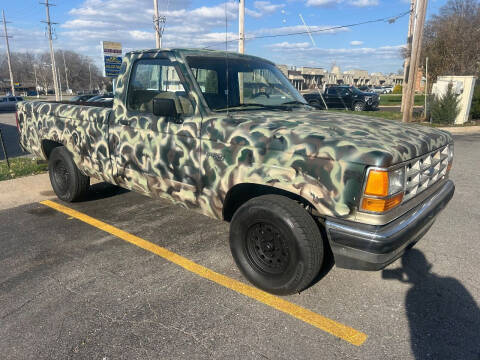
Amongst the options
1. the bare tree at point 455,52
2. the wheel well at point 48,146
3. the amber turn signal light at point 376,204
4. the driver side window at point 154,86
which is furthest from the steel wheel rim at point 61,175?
the bare tree at point 455,52

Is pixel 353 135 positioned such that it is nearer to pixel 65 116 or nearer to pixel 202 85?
pixel 202 85

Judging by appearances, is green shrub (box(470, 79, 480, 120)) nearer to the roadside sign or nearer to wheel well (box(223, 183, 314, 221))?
wheel well (box(223, 183, 314, 221))

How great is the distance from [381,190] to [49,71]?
119308mm

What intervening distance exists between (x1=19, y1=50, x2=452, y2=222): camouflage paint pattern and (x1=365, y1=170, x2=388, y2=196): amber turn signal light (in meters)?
0.06

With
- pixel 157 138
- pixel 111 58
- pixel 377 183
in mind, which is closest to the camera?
pixel 377 183

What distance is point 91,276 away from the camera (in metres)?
3.32

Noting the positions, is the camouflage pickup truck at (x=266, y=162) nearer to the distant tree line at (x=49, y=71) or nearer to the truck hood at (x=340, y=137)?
the truck hood at (x=340, y=137)

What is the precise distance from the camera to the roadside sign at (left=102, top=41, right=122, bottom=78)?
74.4ft

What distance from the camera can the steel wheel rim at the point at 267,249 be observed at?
290cm

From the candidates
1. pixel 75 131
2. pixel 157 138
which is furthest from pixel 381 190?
pixel 75 131

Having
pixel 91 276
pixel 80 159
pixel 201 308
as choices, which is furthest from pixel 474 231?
pixel 80 159

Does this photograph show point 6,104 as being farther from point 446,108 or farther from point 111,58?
point 446,108

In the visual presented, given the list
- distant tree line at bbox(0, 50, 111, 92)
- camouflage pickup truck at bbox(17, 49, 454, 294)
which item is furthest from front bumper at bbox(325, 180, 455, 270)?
distant tree line at bbox(0, 50, 111, 92)

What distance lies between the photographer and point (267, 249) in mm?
3014
